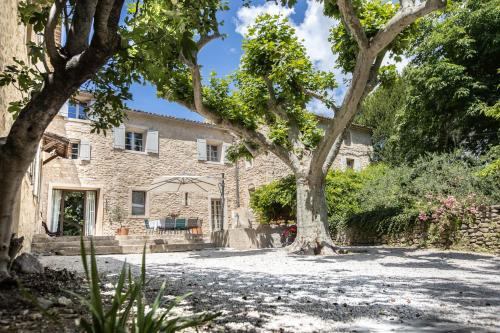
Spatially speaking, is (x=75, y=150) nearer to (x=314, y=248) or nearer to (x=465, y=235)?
(x=314, y=248)

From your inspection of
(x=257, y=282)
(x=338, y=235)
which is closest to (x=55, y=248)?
(x=257, y=282)

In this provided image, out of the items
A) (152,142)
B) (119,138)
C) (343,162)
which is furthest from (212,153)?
(343,162)

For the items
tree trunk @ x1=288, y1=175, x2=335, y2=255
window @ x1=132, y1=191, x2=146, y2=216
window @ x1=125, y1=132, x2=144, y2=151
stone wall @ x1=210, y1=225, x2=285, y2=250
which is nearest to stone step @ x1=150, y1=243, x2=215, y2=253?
stone wall @ x1=210, y1=225, x2=285, y2=250

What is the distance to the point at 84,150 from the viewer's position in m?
14.4

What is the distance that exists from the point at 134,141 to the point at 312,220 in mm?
9667

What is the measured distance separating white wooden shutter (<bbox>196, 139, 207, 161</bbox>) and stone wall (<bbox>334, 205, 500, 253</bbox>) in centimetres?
889

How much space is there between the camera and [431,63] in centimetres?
1475

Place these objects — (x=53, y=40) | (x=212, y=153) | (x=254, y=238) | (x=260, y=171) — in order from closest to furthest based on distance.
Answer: (x=53, y=40), (x=254, y=238), (x=260, y=171), (x=212, y=153)

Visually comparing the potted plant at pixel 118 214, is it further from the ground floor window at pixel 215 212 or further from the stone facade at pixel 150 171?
the ground floor window at pixel 215 212

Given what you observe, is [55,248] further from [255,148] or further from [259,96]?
[259,96]

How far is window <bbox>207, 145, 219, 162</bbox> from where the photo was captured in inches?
707

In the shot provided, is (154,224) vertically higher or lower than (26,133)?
lower

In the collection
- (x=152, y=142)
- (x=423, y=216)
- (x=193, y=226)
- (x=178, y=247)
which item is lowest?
(x=178, y=247)

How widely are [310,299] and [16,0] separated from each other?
20.2 feet
